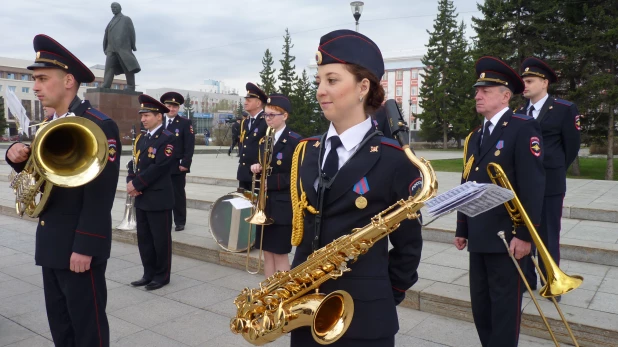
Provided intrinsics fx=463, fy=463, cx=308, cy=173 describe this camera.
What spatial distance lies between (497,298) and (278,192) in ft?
9.36

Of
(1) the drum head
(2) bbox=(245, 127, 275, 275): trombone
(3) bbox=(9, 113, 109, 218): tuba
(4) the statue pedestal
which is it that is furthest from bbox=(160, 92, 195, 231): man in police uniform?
(4) the statue pedestal

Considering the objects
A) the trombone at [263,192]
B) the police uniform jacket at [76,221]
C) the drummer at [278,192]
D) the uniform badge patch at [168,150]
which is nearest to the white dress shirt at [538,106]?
the drummer at [278,192]

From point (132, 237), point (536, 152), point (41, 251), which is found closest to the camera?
point (41, 251)

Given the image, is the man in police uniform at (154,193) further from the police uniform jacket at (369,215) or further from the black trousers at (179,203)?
the police uniform jacket at (369,215)

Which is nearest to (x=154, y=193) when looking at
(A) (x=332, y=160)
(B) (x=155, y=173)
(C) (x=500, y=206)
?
(B) (x=155, y=173)

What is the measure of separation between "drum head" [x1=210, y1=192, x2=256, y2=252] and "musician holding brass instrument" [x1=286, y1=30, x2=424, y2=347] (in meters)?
4.76

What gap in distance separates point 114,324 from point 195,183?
1068 centimetres

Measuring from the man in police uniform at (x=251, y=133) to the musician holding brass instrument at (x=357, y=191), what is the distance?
167 inches

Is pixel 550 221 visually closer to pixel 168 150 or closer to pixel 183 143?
pixel 168 150

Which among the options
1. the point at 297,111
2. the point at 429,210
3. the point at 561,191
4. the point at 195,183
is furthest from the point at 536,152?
the point at 297,111

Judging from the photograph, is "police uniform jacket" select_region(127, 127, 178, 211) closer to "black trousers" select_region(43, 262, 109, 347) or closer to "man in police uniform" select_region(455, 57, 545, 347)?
"black trousers" select_region(43, 262, 109, 347)

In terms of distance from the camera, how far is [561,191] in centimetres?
528

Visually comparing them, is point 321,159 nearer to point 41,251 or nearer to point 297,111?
point 41,251

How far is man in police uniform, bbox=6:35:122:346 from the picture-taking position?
315 cm
